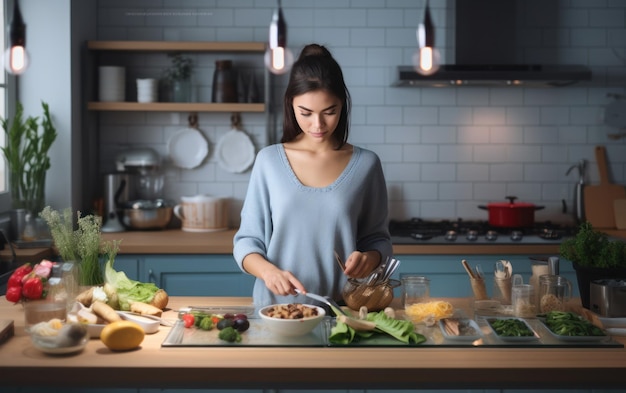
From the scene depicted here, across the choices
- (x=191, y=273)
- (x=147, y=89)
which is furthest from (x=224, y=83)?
(x=191, y=273)

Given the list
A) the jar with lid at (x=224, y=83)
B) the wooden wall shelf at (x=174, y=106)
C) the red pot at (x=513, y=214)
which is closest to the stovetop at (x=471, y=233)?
the red pot at (x=513, y=214)

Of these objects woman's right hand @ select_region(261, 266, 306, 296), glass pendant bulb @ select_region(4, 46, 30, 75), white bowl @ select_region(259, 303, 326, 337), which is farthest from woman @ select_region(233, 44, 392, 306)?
glass pendant bulb @ select_region(4, 46, 30, 75)

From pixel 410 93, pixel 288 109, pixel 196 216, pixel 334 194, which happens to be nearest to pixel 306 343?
pixel 334 194

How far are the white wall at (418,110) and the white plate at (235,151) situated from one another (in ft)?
0.20

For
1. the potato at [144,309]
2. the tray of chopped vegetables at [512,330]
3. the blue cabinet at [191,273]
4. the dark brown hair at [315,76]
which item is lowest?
the blue cabinet at [191,273]

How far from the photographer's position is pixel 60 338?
6.54 ft

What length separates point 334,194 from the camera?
8.87 feet

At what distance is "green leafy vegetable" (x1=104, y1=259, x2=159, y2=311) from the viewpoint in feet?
7.97

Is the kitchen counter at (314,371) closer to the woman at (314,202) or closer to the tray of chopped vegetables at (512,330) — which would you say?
the tray of chopped vegetables at (512,330)

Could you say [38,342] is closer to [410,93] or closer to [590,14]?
[410,93]

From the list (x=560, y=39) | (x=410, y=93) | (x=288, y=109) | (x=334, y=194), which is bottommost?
(x=334, y=194)

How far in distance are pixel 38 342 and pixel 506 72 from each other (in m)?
3.35

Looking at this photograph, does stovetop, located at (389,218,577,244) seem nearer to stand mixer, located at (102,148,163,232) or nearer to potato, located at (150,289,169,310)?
stand mixer, located at (102,148,163,232)

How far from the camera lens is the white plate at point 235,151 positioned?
5043 mm
